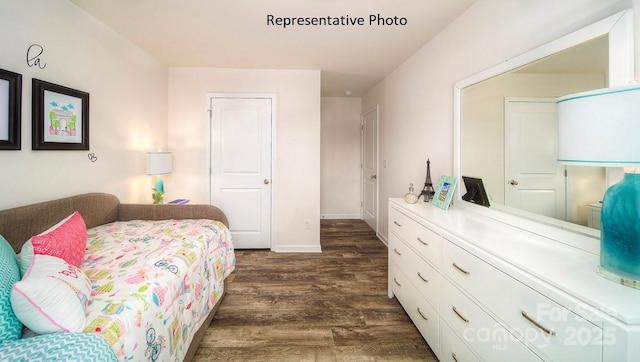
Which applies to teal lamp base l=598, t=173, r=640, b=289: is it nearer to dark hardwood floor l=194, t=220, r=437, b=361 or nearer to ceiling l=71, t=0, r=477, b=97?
dark hardwood floor l=194, t=220, r=437, b=361

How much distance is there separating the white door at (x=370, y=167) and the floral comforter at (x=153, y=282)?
2892 mm

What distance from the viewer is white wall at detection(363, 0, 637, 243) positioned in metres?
1.35

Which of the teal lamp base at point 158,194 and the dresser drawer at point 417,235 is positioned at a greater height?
the teal lamp base at point 158,194

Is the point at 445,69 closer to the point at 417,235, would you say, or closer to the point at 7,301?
the point at 417,235

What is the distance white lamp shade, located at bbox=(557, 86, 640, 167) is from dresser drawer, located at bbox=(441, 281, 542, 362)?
2.43ft

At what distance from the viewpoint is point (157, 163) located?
2.86 m

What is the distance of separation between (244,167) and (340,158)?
240cm

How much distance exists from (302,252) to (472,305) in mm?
2544

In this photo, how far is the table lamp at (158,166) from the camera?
2.82 metres

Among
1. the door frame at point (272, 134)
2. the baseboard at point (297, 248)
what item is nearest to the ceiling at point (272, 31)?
the door frame at point (272, 134)

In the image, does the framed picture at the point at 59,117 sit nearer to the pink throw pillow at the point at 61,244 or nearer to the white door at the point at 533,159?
the pink throw pillow at the point at 61,244

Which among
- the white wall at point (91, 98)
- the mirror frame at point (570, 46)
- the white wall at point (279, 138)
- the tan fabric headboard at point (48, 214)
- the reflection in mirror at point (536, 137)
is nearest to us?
the mirror frame at point (570, 46)

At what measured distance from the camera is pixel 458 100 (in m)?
2.09

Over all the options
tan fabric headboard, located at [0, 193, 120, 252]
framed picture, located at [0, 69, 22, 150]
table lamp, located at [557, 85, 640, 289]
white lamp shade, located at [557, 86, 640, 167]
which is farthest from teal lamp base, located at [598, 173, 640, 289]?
framed picture, located at [0, 69, 22, 150]
